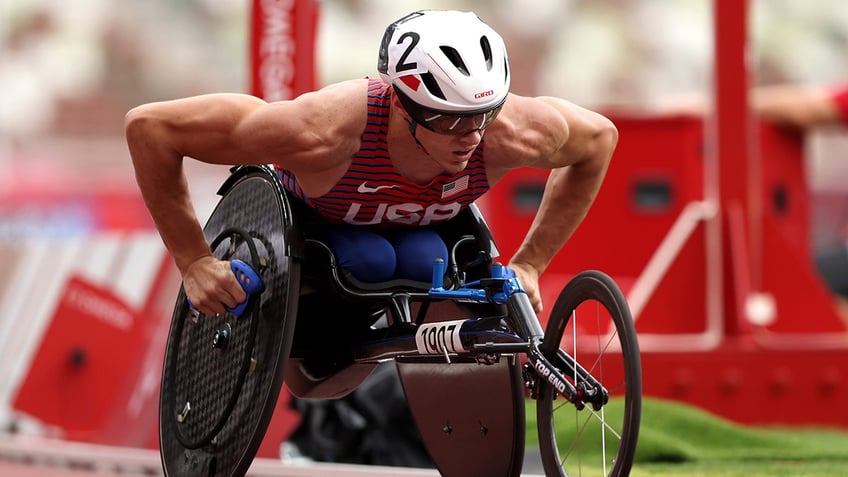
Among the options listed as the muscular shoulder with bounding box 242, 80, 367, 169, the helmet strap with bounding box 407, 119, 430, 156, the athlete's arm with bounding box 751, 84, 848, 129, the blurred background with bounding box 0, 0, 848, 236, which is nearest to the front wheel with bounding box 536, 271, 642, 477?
the helmet strap with bounding box 407, 119, 430, 156

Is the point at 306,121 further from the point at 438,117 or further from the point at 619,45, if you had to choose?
the point at 619,45

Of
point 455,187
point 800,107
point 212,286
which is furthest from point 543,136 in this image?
point 800,107

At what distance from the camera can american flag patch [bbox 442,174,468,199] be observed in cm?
396

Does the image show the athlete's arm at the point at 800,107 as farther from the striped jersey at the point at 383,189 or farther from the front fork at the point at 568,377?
the front fork at the point at 568,377

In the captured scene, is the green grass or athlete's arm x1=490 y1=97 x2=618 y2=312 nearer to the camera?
athlete's arm x1=490 y1=97 x2=618 y2=312

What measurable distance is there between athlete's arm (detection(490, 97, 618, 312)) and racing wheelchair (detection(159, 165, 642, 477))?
146 mm

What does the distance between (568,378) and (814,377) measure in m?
4.22

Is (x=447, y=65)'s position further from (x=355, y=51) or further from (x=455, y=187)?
(x=355, y=51)

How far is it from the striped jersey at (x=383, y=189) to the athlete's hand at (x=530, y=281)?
0.29 meters

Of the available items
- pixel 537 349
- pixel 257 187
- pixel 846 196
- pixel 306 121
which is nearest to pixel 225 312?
pixel 257 187

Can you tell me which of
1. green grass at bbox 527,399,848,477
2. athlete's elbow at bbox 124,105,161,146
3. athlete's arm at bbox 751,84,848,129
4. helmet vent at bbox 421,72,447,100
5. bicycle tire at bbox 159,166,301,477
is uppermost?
helmet vent at bbox 421,72,447,100

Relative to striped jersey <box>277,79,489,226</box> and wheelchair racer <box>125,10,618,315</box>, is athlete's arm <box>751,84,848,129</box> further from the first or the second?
striped jersey <box>277,79,489,226</box>

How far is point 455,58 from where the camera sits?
3662 millimetres

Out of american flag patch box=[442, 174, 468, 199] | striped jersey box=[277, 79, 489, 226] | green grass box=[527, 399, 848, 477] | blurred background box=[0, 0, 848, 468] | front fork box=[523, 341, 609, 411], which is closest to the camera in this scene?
front fork box=[523, 341, 609, 411]
